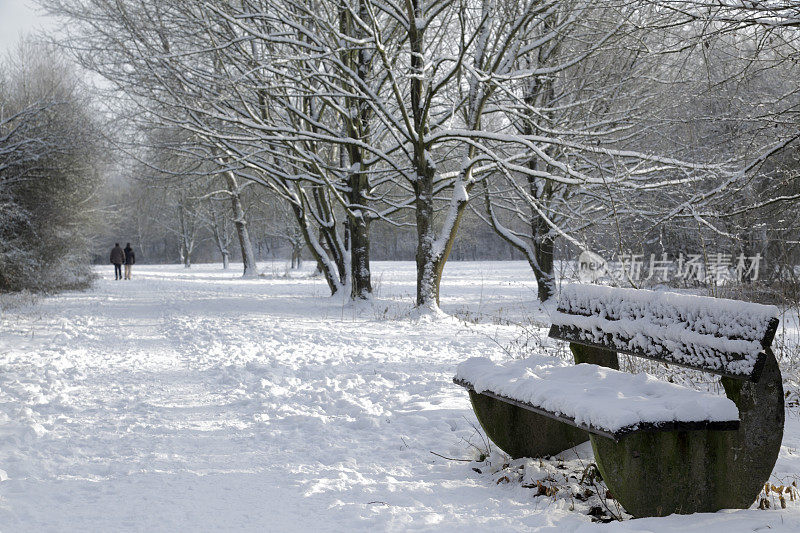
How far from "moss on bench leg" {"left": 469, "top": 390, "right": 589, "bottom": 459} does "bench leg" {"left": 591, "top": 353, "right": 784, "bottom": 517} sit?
976 millimetres

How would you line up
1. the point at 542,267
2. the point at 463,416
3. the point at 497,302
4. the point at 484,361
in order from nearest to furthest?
the point at 484,361
the point at 463,416
the point at 542,267
the point at 497,302

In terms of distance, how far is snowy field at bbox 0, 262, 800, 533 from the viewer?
3227 mm

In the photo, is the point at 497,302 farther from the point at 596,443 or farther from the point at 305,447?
the point at 596,443

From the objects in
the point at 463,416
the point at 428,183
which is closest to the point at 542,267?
the point at 428,183

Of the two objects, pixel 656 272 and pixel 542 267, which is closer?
pixel 542 267

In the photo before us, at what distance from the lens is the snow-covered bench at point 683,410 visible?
2.83m

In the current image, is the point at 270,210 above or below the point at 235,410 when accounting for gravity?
above

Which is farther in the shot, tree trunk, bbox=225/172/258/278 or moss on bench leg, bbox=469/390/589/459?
tree trunk, bbox=225/172/258/278

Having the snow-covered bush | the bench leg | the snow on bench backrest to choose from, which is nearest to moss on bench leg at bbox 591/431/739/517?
the bench leg

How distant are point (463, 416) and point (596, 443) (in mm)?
2089

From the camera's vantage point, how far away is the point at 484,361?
4.18 m

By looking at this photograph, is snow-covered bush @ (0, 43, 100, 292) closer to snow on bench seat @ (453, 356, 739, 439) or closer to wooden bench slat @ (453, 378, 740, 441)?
snow on bench seat @ (453, 356, 739, 439)

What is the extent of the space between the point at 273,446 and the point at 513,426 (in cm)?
174

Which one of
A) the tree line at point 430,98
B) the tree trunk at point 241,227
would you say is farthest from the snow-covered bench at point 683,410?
the tree trunk at point 241,227
